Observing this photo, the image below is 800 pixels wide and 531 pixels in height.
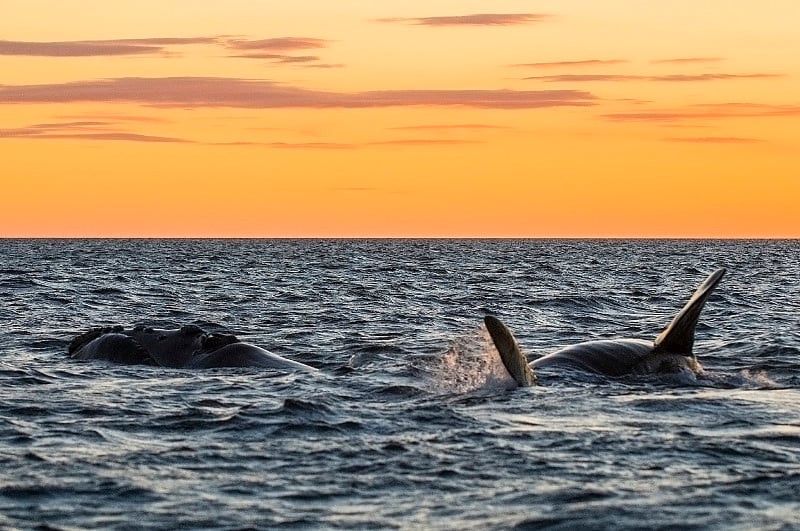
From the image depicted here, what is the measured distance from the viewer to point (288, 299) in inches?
1698

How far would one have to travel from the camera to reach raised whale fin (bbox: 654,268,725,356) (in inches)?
678

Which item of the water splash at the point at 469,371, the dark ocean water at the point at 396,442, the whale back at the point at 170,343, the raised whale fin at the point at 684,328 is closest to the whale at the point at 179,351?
the whale back at the point at 170,343

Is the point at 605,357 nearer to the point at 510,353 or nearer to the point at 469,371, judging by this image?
the point at 469,371

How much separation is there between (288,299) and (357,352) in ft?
67.1

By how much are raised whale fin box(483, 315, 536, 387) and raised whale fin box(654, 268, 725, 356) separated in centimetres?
243

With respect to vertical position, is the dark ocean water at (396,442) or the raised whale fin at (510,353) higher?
the raised whale fin at (510,353)

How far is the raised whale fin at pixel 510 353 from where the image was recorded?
15.5 m

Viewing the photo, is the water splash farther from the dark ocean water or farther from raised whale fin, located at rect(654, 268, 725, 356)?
raised whale fin, located at rect(654, 268, 725, 356)

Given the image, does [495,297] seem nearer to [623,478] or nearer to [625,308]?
[625,308]

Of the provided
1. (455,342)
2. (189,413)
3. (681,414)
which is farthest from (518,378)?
(455,342)

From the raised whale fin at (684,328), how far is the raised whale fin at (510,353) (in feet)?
7.96

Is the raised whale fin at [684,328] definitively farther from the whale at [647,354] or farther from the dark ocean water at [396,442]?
the dark ocean water at [396,442]

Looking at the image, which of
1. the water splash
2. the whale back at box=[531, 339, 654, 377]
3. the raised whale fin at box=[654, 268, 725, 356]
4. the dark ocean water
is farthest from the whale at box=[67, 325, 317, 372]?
the raised whale fin at box=[654, 268, 725, 356]

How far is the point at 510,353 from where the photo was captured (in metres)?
16.3
